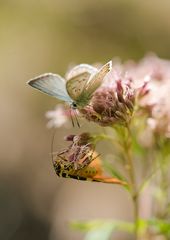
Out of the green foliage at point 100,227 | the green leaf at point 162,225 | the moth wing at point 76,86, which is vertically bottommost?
the green foliage at point 100,227

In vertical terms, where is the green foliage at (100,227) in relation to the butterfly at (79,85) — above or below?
below

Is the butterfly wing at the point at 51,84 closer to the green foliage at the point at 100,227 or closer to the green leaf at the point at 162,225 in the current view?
the green leaf at the point at 162,225

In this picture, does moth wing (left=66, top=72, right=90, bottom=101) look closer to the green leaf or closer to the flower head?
the flower head

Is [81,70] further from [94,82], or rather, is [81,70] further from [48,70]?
[48,70]

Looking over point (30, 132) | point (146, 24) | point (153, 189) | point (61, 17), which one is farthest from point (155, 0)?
point (153, 189)

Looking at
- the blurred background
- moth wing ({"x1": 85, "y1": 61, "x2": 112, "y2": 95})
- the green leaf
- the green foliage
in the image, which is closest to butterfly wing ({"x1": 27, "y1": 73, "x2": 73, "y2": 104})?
moth wing ({"x1": 85, "y1": 61, "x2": 112, "y2": 95})

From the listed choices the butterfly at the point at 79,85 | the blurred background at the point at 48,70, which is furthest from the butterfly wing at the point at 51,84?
the blurred background at the point at 48,70
